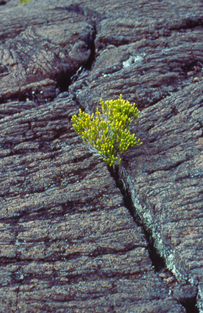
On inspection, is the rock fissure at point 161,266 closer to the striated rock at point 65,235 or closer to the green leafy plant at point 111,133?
the striated rock at point 65,235

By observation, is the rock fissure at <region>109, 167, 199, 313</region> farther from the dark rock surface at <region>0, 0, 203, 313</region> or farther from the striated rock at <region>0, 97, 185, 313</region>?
the striated rock at <region>0, 97, 185, 313</region>

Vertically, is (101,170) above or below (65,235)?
above

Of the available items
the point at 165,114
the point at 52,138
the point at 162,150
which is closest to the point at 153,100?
the point at 165,114

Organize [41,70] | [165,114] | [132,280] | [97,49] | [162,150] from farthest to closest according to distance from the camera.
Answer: [97,49] < [41,70] < [165,114] < [162,150] < [132,280]

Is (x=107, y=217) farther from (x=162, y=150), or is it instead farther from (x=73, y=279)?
(x=162, y=150)

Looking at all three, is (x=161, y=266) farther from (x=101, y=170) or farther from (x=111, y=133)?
(x=111, y=133)

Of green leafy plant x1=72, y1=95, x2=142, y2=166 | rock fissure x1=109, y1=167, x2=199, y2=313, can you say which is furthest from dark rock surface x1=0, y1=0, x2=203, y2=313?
green leafy plant x1=72, y1=95, x2=142, y2=166

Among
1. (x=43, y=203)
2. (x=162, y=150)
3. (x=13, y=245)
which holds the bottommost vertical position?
(x=13, y=245)

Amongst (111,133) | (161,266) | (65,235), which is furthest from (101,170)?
(161,266)

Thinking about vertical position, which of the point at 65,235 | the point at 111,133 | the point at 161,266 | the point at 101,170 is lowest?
the point at 161,266
